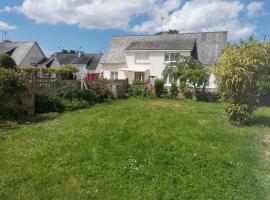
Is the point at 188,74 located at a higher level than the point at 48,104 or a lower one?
higher

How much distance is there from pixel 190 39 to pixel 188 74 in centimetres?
1361

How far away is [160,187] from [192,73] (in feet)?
68.9

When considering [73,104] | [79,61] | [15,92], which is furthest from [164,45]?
[79,61]

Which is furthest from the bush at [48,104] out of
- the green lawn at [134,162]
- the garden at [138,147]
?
the green lawn at [134,162]

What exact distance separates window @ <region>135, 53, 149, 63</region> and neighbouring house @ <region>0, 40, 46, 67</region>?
24.6 metres

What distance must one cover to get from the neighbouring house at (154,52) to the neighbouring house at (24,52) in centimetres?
1932

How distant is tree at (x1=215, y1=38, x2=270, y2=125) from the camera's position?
40.2 feet

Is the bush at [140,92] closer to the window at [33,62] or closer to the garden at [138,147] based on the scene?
the garden at [138,147]

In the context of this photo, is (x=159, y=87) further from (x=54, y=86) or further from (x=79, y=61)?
(x=79, y=61)

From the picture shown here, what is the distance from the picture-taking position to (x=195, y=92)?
1048 inches

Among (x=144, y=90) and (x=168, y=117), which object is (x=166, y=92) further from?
(x=168, y=117)

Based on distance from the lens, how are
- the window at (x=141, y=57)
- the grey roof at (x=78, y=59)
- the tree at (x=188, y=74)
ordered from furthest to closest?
the grey roof at (x=78, y=59) → the window at (x=141, y=57) → the tree at (x=188, y=74)

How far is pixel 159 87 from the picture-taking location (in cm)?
2731

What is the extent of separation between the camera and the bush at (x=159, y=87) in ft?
89.2
